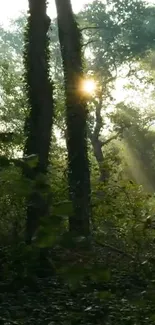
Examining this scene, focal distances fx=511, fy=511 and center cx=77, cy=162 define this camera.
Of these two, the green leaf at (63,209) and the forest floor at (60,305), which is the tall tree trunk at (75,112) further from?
the green leaf at (63,209)

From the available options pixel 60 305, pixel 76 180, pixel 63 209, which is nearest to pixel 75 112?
pixel 76 180

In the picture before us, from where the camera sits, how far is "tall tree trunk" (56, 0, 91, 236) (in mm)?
14133

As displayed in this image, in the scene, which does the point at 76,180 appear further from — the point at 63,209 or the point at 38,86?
the point at 63,209

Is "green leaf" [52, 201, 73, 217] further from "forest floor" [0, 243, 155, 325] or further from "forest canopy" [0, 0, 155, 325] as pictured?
"forest floor" [0, 243, 155, 325]

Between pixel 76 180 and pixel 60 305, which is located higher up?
pixel 76 180

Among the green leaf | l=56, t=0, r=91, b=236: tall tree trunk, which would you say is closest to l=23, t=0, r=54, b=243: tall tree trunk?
l=56, t=0, r=91, b=236: tall tree trunk

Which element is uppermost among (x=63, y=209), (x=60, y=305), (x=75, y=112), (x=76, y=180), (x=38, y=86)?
(x=75, y=112)

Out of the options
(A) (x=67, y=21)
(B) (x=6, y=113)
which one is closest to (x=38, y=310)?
(A) (x=67, y=21)

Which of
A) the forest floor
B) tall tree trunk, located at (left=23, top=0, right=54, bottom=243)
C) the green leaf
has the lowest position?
the green leaf

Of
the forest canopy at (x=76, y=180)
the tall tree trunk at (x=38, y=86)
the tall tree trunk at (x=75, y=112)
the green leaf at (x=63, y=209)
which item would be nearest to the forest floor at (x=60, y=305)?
the forest canopy at (x=76, y=180)

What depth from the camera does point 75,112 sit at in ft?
47.6

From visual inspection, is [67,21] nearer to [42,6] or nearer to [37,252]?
[42,6]

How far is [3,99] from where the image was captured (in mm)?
28328

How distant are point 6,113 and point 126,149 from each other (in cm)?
2207
